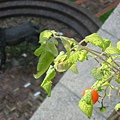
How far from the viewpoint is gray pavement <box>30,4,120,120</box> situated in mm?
4382

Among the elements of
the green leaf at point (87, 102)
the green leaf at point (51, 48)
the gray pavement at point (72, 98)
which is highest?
the green leaf at point (51, 48)

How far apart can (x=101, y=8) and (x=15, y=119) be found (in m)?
3.12

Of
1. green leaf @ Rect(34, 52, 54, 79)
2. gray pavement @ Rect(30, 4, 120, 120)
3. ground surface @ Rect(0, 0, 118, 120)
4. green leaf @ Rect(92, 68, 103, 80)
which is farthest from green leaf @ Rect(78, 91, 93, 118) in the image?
ground surface @ Rect(0, 0, 118, 120)

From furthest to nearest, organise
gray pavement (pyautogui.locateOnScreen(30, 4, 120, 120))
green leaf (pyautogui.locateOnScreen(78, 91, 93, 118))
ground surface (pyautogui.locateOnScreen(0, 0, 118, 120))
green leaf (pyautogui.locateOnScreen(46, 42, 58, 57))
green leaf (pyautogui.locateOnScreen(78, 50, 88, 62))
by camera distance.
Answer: ground surface (pyautogui.locateOnScreen(0, 0, 118, 120))
gray pavement (pyautogui.locateOnScreen(30, 4, 120, 120))
green leaf (pyautogui.locateOnScreen(78, 50, 88, 62))
green leaf (pyautogui.locateOnScreen(78, 91, 93, 118))
green leaf (pyautogui.locateOnScreen(46, 42, 58, 57))

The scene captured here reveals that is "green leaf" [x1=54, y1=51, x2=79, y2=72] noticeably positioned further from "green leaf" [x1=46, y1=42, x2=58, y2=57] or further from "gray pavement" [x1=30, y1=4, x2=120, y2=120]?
"gray pavement" [x1=30, y1=4, x2=120, y2=120]

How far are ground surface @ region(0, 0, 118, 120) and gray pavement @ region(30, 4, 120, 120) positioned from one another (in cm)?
104

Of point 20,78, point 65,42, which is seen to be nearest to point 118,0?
point 20,78

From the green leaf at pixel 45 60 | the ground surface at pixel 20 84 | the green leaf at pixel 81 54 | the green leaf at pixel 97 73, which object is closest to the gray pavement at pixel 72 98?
the ground surface at pixel 20 84

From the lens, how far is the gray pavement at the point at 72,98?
4382 mm

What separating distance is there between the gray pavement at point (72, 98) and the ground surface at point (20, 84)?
1040 millimetres

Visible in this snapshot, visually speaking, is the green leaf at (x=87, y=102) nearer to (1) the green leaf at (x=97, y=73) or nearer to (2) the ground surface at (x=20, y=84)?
(1) the green leaf at (x=97, y=73)

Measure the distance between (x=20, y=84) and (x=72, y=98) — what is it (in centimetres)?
180

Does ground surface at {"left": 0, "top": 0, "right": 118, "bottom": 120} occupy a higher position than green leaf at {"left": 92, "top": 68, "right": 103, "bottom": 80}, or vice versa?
green leaf at {"left": 92, "top": 68, "right": 103, "bottom": 80}

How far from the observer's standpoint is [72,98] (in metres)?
4.54
